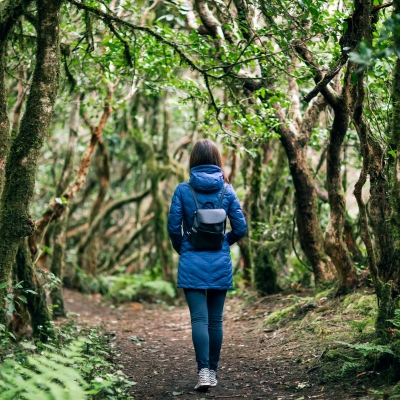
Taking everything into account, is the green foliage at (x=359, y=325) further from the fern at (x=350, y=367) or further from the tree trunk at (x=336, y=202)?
the tree trunk at (x=336, y=202)

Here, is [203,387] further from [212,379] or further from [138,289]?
[138,289]

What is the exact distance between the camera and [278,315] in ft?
25.8

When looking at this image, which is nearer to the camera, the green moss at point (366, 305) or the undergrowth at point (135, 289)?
the green moss at point (366, 305)

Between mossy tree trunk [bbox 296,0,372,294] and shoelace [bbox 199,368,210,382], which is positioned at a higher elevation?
mossy tree trunk [bbox 296,0,372,294]

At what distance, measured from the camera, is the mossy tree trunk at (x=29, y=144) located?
4.76m

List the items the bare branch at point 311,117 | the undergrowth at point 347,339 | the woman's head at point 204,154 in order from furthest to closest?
the bare branch at point 311,117 → the woman's head at point 204,154 → the undergrowth at point 347,339

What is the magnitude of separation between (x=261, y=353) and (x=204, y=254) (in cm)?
225

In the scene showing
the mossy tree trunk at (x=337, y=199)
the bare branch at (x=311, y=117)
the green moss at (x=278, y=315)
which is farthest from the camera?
the bare branch at (x=311, y=117)

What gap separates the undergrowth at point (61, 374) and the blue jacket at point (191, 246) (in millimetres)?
1045

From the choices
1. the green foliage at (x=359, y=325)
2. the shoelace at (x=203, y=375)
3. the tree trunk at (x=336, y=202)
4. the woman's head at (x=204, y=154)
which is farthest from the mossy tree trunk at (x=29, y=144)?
Result: the tree trunk at (x=336, y=202)

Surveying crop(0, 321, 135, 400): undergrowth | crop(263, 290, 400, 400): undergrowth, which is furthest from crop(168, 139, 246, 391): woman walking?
crop(263, 290, 400, 400): undergrowth

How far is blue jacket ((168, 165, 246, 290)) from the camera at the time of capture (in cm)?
480

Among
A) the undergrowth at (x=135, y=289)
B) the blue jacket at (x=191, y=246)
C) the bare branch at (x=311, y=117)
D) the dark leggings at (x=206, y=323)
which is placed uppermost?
the bare branch at (x=311, y=117)

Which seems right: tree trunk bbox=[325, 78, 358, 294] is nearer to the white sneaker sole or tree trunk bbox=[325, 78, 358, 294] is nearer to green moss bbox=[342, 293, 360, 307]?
green moss bbox=[342, 293, 360, 307]
